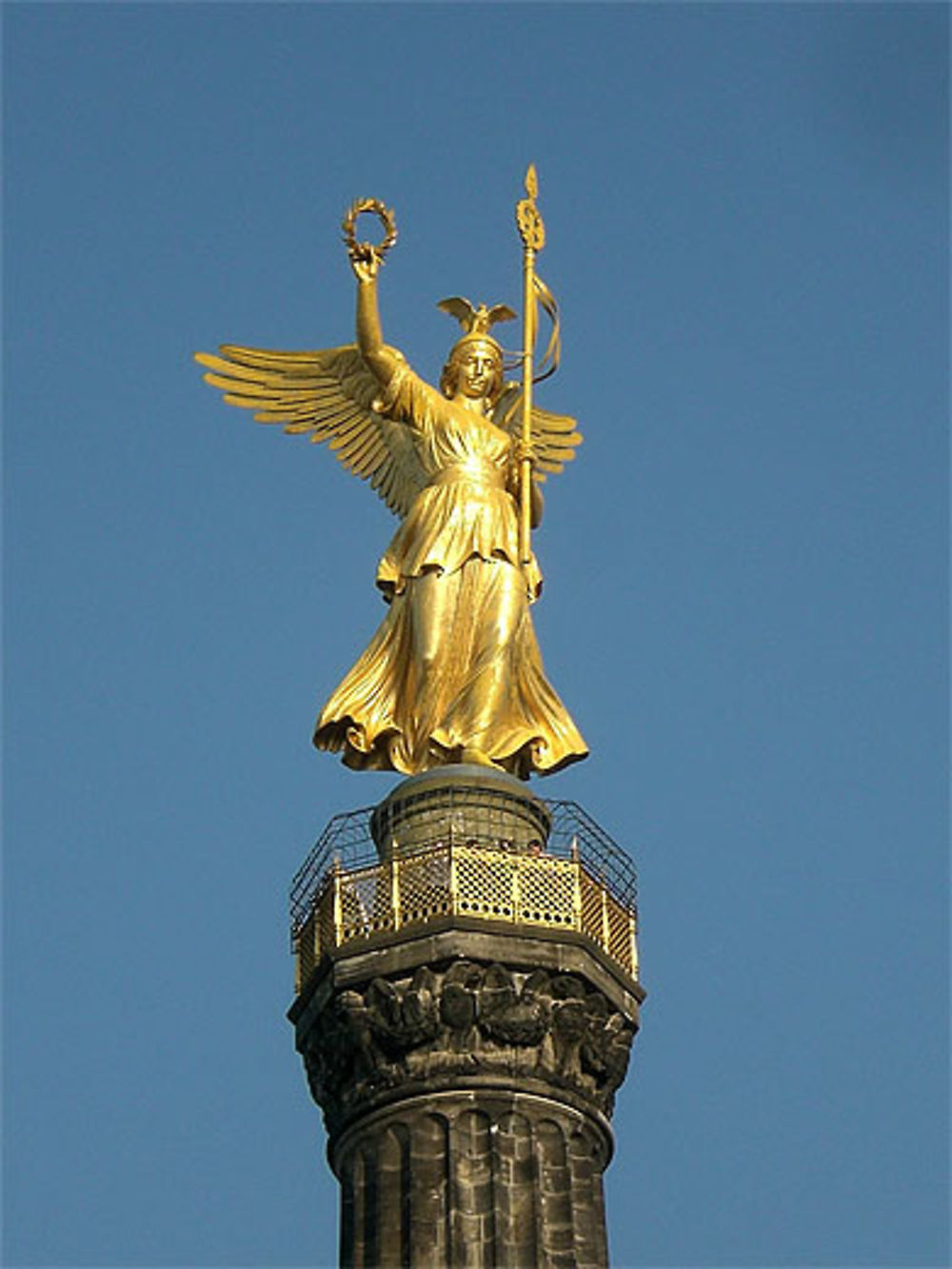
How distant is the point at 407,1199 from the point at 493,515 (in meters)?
10.6

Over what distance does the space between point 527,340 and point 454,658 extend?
581 cm

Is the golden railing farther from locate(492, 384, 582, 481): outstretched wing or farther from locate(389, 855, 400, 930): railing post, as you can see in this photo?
locate(492, 384, 582, 481): outstretched wing

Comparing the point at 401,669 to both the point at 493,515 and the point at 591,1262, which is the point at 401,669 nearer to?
the point at 493,515

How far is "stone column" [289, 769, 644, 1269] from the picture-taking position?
125 feet

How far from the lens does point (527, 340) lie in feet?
155

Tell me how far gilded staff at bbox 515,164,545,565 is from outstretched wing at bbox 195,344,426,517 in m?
1.86

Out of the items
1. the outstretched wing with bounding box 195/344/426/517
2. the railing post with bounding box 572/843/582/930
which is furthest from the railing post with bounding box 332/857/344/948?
the outstretched wing with bounding box 195/344/426/517

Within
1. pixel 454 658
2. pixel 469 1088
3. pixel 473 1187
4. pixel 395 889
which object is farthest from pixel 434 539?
pixel 473 1187

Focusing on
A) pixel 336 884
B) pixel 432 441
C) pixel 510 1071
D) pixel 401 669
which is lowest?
pixel 510 1071

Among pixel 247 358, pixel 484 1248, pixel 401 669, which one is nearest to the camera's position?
pixel 484 1248

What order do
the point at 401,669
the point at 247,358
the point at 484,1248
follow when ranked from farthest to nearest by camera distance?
the point at 247,358
the point at 401,669
the point at 484,1248

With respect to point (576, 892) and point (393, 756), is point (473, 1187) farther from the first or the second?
point (393, 756)

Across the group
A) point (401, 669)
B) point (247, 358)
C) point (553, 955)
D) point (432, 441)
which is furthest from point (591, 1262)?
point (247, 358)

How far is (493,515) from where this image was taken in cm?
4481
